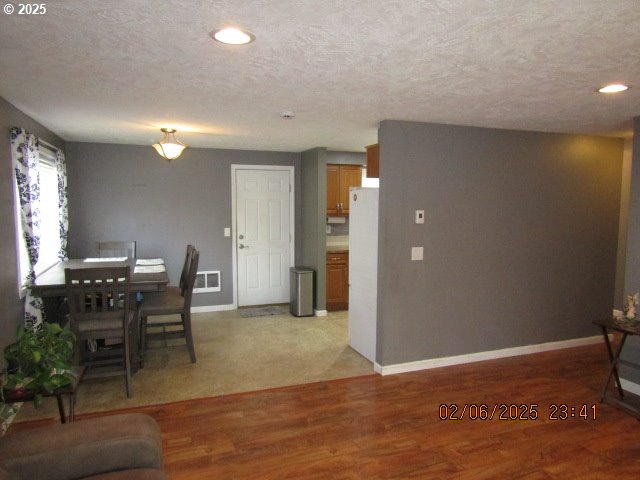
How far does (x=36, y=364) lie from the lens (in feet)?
6.89

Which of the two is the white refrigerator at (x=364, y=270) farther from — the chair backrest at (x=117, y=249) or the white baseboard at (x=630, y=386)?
the chair backrest at (x=117, y=249)

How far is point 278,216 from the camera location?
6.33m

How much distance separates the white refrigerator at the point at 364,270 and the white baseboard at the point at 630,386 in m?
2.08

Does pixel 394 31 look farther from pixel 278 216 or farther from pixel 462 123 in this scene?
pixel 278 216

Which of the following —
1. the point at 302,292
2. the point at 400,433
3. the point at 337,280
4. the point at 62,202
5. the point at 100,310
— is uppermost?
the point at 62,202

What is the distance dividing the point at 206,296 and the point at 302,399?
3.07 m

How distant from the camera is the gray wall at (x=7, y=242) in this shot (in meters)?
2.99

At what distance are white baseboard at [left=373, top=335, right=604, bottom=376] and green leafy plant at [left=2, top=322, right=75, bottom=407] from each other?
8.41 ft

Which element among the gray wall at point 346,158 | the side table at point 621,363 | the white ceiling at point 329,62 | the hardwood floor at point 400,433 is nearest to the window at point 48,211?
the white ceiling at point 329,62

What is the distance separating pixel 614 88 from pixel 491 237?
1.76 m

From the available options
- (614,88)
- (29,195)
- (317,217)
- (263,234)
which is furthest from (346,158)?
(29,195)

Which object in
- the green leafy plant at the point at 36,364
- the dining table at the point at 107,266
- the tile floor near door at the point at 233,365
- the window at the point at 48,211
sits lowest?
the tile floor near door at the point at 233,365
